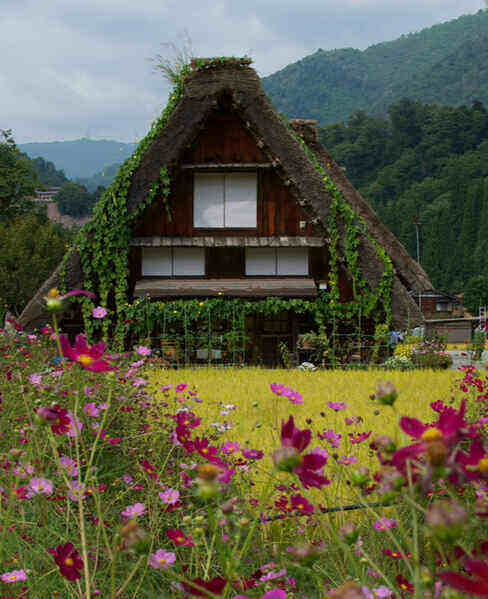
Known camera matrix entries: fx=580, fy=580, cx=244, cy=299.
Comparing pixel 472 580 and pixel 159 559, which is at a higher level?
pixel 472 580

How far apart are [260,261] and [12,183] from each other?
2385cm

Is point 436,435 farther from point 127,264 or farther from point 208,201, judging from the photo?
point 208,201

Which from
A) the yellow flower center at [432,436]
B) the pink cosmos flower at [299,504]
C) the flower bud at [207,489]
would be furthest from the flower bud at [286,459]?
the pink cosmos flower at [299,504]

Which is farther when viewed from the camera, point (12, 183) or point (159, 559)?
point (12, 183)

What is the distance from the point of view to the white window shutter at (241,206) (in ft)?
43.5

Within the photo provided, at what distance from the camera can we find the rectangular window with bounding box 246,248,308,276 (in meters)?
13.5

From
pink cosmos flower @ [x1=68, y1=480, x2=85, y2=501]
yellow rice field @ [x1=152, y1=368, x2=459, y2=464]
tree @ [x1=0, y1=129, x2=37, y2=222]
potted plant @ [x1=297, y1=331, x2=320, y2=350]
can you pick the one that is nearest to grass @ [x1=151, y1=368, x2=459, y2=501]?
yellow rice field @ [x1=152, y1=368, x2=459, y2=464]

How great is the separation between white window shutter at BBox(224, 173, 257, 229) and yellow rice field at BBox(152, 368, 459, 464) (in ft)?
12.5

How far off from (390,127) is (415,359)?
81266 mm

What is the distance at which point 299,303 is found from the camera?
41.2 feet

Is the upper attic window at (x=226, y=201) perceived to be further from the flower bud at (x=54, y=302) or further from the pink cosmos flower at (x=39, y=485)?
the flower bud at (x=54, y=302)

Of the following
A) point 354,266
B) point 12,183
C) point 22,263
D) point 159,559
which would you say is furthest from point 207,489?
point 12,183

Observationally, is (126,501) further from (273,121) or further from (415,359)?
(273,121)

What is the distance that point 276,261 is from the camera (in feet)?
44.3
